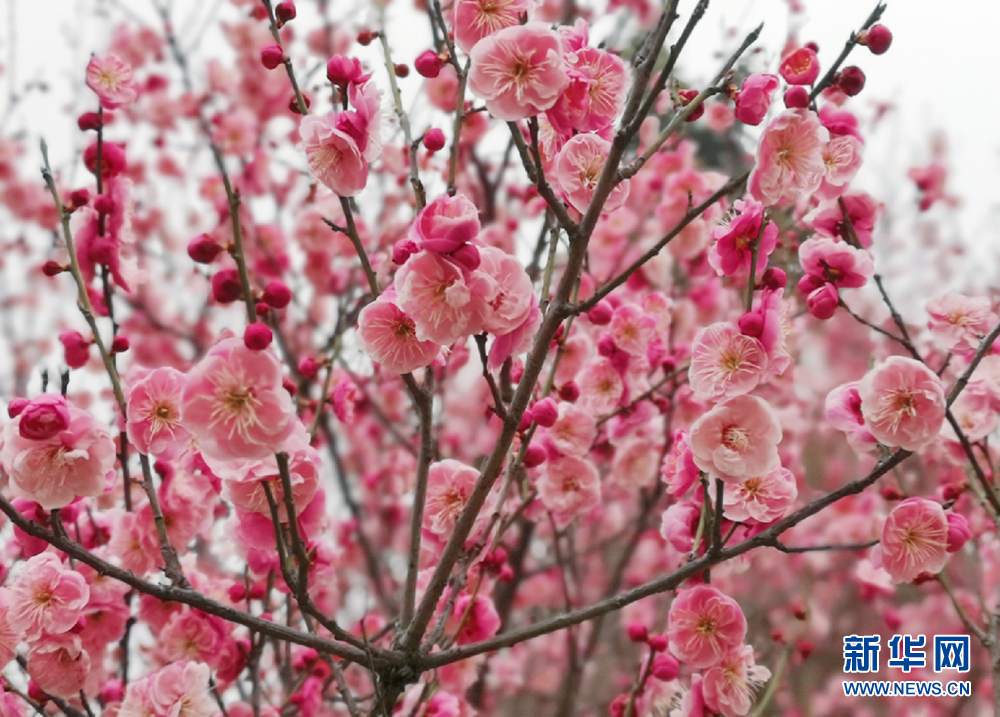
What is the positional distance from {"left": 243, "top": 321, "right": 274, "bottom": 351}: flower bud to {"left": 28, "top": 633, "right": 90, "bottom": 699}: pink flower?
29.6 inches

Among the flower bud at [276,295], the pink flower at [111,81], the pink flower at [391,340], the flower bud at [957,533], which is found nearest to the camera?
→ the flower bud at [276,295]

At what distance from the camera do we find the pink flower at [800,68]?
119cm

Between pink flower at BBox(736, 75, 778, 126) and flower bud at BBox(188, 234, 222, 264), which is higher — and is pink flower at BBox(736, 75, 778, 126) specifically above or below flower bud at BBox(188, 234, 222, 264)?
above

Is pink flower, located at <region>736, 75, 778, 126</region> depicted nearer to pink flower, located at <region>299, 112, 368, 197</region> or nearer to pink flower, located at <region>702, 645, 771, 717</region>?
pink flower, located at <region>299, 112, 368, 197</region>

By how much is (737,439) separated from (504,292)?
1.18ft

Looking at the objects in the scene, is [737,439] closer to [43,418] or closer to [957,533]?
[957,533]

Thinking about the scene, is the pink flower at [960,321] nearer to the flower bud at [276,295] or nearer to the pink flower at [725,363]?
the pink flower at [725,363]

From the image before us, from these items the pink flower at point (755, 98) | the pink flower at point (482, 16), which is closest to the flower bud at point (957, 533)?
the pink flower at point (755, 98)

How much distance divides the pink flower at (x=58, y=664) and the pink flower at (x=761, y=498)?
41.2 inches

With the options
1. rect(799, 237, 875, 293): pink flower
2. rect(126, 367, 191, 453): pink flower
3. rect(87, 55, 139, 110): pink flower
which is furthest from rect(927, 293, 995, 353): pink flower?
rect(87, 55, 139, 110): pink flower

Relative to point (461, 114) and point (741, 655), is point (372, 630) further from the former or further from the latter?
point (461, 114)

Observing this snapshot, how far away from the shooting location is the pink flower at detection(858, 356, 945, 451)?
1096 millimetres

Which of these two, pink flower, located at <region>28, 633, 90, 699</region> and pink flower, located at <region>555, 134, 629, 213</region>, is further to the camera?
pink flower, located at <region>28, 633, 90, 699</region>

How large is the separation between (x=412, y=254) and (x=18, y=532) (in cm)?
89
